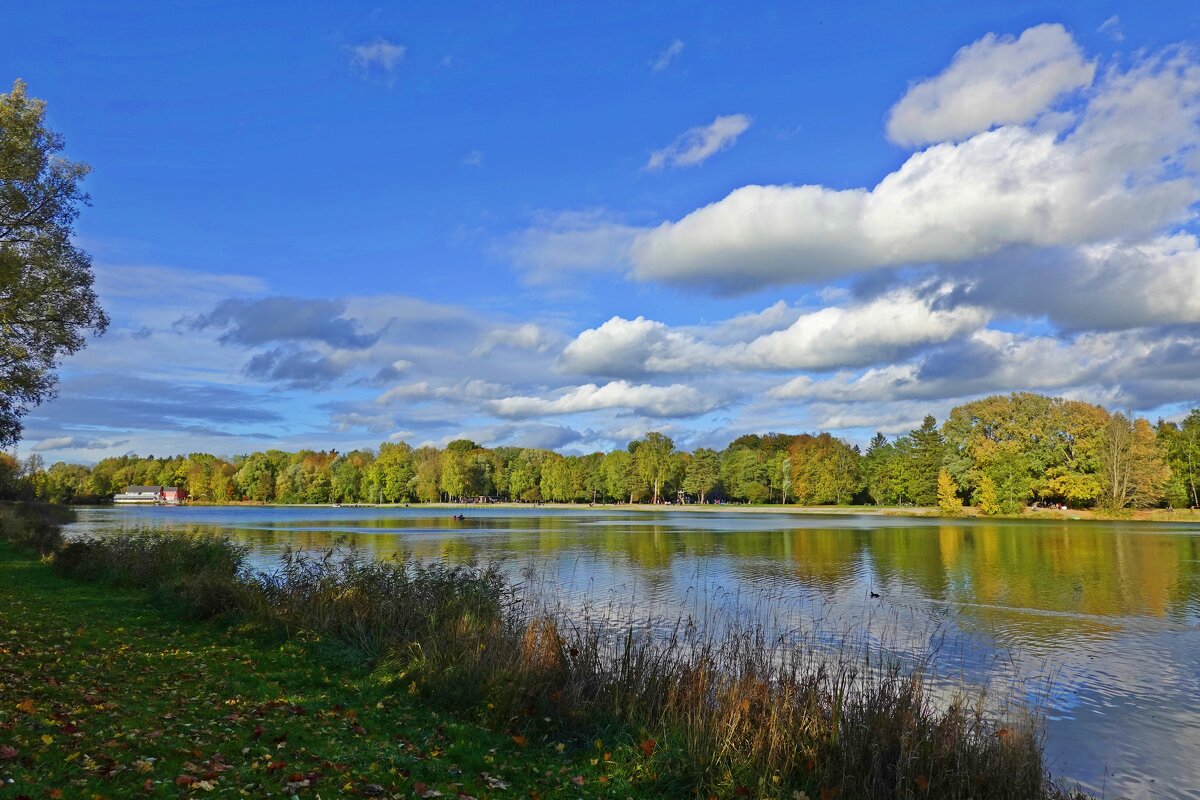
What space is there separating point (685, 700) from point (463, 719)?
3.13m

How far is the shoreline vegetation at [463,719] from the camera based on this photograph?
7434 mm

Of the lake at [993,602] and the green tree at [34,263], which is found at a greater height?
the green tree at [34,263]

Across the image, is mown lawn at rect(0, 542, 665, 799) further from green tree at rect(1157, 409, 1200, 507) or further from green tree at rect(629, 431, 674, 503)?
green tree at rect(629, 431, 674, 503)

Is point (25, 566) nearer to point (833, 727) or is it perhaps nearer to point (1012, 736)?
point (833, 727)

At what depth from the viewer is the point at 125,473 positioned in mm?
191750

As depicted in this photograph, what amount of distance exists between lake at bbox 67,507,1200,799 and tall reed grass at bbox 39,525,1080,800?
1.95 metres

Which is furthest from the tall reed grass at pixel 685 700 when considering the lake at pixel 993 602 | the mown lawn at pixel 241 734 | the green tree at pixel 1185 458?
the green tree at pixel 1185 458

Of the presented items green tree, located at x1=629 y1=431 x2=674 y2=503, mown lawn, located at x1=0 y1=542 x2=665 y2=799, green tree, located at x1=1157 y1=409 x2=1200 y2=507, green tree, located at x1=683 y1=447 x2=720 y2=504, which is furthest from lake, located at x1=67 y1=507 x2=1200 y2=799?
green tree, located at x1=629 y1=431 x2=674 y2=503

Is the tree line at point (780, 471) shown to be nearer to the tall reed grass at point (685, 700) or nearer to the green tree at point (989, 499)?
the green tree at point (989, 499)

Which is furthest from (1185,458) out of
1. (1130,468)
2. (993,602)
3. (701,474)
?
(993,602)

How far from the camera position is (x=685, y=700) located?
33.2ft

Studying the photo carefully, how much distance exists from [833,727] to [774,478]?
126799mm

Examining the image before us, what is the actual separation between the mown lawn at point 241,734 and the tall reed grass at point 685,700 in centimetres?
56

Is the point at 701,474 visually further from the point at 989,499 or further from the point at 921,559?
the point at 921,559
